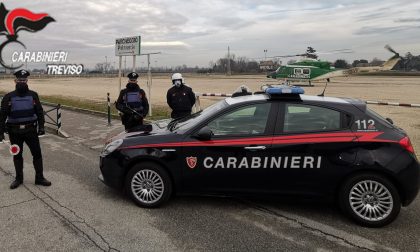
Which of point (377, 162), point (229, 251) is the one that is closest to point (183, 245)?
point (229, 251)

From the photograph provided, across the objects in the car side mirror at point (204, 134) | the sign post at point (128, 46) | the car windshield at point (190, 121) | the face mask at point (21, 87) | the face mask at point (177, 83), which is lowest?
the car side mirror at point (204, 134)

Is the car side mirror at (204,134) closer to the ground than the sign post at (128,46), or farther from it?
closer to the ground

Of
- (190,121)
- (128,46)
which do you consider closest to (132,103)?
(190,121)

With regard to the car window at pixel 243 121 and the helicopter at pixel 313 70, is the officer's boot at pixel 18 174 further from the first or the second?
the helicopter at pixel 313 70

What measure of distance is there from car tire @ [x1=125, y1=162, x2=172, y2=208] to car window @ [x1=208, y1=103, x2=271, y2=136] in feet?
2.94

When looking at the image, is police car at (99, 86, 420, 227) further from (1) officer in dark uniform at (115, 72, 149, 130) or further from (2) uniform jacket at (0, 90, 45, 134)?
(1) officer in dark uniform at (115, 72, 149, 130)

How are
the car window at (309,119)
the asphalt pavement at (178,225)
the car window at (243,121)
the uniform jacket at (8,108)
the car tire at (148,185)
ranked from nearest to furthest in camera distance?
the asphalt pavement at (178,225), the car window at (309,119), the car window at (243,121), the car tire at (148,185), the uniform jacket at (8,108)

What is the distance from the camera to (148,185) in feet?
15.7

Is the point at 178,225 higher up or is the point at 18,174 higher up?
the point at 18,174

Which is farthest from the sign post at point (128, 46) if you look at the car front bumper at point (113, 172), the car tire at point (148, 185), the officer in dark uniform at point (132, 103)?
the car tire at point (148, 185)

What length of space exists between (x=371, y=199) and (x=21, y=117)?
4942 millimetres

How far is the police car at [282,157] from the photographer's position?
430 centimetres

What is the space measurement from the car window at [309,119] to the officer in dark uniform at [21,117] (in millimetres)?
3727

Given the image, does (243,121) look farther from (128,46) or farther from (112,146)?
(128,46)
